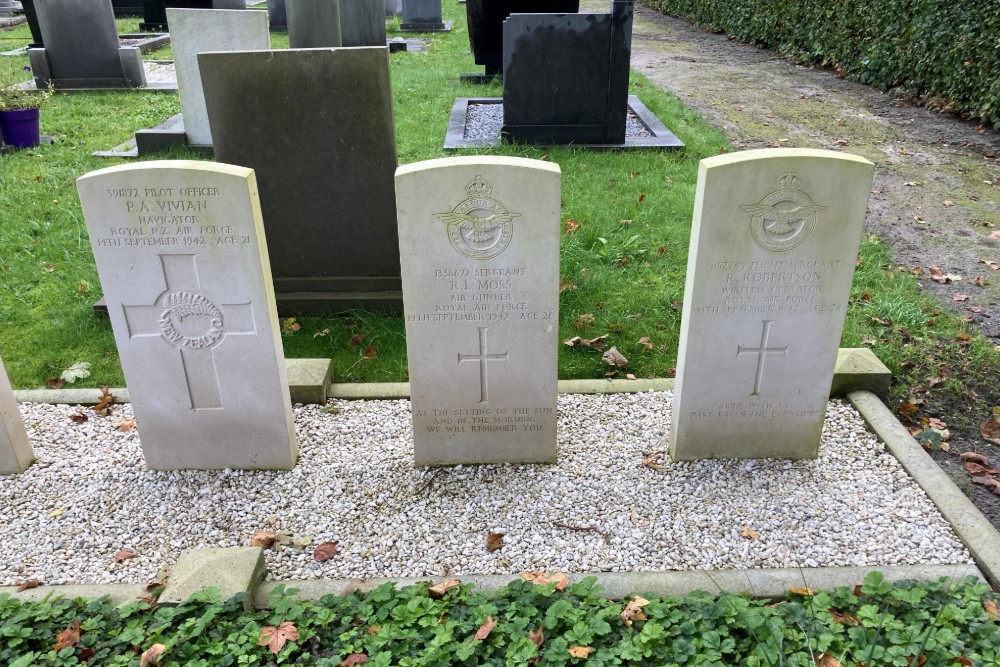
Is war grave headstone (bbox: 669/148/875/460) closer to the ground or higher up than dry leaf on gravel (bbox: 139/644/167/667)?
higher up

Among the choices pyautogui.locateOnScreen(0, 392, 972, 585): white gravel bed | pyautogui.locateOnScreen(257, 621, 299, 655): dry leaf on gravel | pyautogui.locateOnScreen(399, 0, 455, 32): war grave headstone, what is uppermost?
pyautogui.locateOnScreen(399, 0, 455, 32): war grave headstone

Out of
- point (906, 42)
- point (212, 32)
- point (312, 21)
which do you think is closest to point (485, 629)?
point (312, 21)

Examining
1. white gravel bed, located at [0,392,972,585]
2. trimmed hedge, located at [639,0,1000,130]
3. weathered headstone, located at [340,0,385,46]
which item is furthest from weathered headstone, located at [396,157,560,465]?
weathered headstone, located at [340,0,385,46]

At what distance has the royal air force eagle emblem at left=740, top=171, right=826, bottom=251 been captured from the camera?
10.2 feet

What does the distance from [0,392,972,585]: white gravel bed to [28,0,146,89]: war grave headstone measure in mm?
10092

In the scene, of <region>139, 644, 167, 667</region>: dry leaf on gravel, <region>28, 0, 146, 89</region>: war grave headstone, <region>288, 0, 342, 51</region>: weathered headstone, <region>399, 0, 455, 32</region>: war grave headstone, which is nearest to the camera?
<region>139, 644, 167, 667</region>: dry leaf on gravel

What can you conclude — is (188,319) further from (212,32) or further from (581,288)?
(212,32)

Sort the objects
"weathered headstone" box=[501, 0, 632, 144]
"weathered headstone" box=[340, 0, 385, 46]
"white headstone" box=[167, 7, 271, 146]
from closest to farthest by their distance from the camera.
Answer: "white headstone" box=[167, 7, 271, 146], "weathered headstone" box=[501, 0, 632, 144], "weathered headstone" box=[340, 0, 385, 46]

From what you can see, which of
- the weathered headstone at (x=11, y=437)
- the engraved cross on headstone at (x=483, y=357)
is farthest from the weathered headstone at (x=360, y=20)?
the engraved cross on headstone at (x=483, y=357)

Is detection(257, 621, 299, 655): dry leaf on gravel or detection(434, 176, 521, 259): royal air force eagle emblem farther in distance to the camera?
detection(434, 176, 521, 259): royal air force eagle emblem

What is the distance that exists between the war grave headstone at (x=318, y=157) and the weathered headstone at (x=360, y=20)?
29.4 feet

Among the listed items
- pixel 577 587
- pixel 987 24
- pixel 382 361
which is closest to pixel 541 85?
pixel 382 361

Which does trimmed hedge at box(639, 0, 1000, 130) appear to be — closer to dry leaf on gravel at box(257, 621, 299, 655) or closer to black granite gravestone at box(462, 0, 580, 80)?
black granite gravestone at box(462, 0, 580, 80)

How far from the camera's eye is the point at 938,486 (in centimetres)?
341
